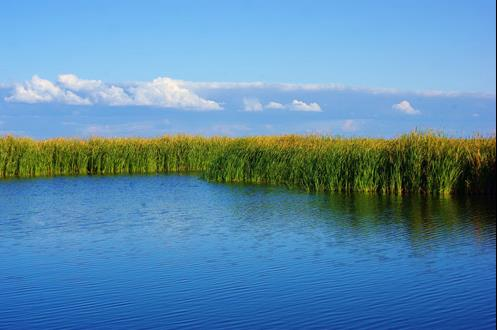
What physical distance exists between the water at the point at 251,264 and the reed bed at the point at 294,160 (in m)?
1.43

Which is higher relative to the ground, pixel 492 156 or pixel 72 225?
pixel 492 156

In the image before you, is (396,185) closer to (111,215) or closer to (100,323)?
(111,215)

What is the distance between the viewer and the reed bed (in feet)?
67.8

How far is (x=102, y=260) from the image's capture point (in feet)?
39.0

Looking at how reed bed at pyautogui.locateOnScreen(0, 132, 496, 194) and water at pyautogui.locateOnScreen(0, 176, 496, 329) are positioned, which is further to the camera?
reed bed at pyautogui.locateOnScreen(0, 132, 496, 194)

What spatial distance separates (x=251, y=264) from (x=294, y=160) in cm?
1461

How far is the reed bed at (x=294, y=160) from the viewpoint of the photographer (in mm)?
20656

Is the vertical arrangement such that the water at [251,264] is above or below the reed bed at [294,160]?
below

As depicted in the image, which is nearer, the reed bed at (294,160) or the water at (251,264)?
the water at (251,264)

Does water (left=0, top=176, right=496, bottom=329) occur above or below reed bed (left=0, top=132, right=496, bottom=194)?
below

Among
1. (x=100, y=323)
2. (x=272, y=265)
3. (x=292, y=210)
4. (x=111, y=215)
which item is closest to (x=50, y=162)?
(x=111, y=215)

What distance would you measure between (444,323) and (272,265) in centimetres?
380

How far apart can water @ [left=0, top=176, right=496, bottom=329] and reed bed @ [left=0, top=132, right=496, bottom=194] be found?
1435 millimetres

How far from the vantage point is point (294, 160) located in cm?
2561
